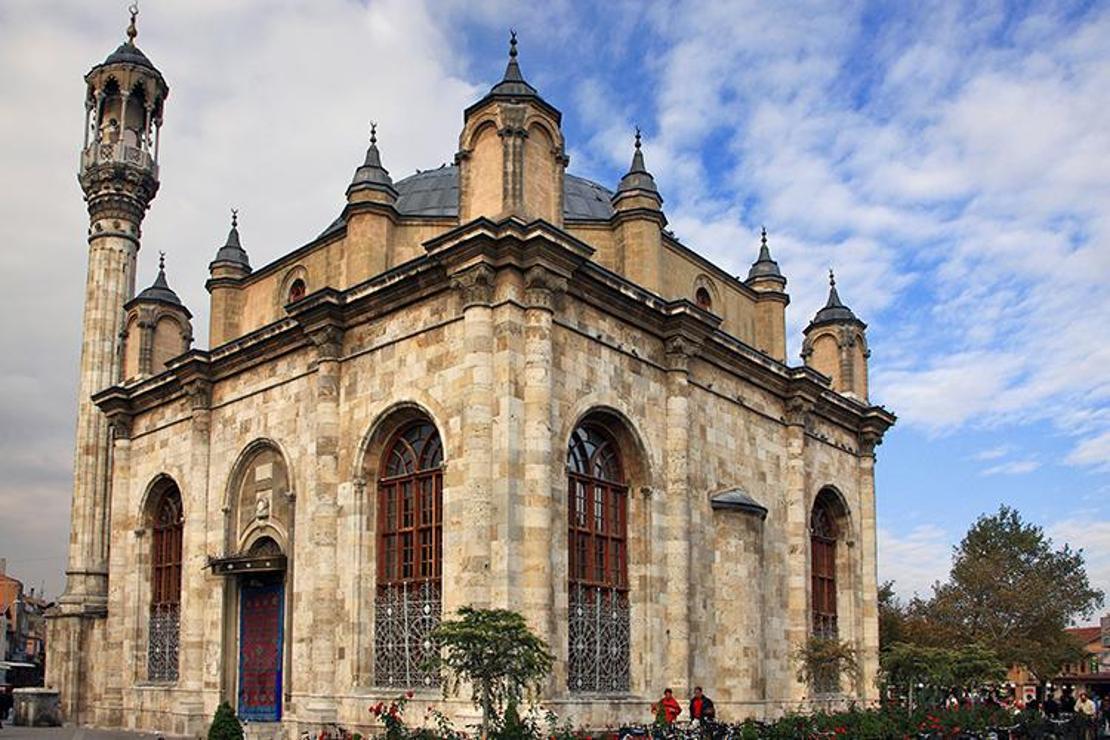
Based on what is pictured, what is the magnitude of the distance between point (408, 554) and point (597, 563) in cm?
352

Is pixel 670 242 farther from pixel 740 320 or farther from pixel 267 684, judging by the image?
pixel 267 684

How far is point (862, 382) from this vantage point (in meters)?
32.7

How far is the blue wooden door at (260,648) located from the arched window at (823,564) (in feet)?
43.8

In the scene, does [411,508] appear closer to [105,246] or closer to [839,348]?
[839,348]

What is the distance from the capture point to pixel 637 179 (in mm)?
24156

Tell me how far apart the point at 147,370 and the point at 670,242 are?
49.0ft

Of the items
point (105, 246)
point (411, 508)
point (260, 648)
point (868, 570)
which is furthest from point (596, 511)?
point (105, 246)

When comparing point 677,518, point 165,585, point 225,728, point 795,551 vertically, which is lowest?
point 225,728

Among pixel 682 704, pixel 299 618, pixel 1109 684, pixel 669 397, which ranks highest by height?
pixel 669 397

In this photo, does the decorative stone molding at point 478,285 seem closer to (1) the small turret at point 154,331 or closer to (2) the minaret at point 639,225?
(2) the minaret at point 639,225

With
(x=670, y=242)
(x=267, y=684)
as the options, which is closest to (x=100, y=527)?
(x=267, y=684)

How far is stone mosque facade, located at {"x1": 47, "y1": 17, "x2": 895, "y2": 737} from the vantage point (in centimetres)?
1905

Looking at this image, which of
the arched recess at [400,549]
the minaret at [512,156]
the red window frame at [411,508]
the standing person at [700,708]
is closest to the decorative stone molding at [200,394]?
the arched recess at [400,549]

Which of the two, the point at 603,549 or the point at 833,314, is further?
the point at 833,314
